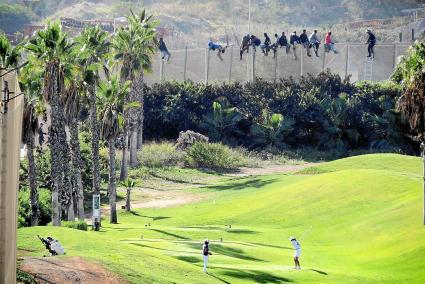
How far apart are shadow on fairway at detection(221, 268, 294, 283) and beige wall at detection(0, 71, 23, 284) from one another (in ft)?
47.8

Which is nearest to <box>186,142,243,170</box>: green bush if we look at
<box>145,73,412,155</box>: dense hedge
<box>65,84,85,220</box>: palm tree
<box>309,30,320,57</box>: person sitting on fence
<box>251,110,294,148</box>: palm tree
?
<box>145,73,412,155</box>: dense hedge

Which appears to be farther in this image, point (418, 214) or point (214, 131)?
point (214, 131)

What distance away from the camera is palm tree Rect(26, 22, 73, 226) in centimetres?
5403

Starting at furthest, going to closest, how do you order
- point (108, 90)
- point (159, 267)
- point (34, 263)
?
point (108, 90), point (159, 267), point (34, 263)

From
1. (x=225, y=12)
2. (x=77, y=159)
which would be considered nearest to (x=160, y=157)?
(x=77, y=159)

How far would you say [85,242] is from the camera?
43.1m

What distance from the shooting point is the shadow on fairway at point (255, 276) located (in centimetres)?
4178

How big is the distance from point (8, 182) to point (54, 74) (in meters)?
29.0

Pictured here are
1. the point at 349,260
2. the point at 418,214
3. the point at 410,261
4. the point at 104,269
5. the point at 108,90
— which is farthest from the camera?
the point at 108,90

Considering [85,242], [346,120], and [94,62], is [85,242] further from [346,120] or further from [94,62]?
[346,120]

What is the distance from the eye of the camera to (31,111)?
55562 millimetres

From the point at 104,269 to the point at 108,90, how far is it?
95.0 ft

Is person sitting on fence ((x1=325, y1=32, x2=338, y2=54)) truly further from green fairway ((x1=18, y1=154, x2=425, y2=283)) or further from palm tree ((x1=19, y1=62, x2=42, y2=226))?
palm tree ((x1=19, y1=62, x2=42, y2=226))

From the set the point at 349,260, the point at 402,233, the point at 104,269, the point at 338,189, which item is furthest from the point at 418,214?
the point at 104,269
